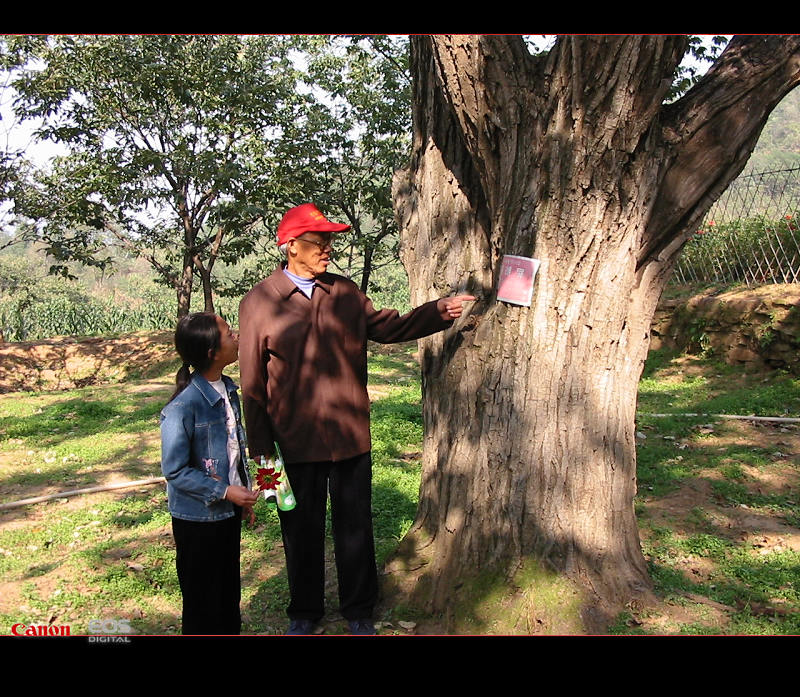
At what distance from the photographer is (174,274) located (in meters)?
15.8

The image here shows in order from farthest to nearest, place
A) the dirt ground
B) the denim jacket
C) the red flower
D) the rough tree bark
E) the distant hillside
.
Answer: the distant hillside, the dirt ground, the red flower, the rough tree bark, the denim jacket

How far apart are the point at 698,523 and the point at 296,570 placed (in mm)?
2790

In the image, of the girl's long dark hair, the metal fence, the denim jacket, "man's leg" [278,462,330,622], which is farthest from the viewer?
the metal fence

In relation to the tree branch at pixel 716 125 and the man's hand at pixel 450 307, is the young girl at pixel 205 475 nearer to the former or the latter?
the man's hand at pixel 450 307

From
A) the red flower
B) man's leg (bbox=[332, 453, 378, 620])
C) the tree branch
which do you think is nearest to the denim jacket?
the red flower

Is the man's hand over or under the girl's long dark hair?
over

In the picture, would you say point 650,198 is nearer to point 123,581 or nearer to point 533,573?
point 533,573

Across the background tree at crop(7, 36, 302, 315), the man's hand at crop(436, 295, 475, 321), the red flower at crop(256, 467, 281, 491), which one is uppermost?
the background tree at crop(7, 36, 302, 315)

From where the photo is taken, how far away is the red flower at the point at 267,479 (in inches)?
132

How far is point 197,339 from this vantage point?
2.94m

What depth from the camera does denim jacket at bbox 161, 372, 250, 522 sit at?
111 inches

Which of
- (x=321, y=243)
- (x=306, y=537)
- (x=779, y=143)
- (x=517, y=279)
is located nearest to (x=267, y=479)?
(x=306, y=537)

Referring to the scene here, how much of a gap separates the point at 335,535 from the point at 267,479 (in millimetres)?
486

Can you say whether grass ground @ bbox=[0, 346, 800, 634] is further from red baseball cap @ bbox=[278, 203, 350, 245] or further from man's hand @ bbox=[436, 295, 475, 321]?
red baseball cap @ bbox=[278, 203, 350, 245]
